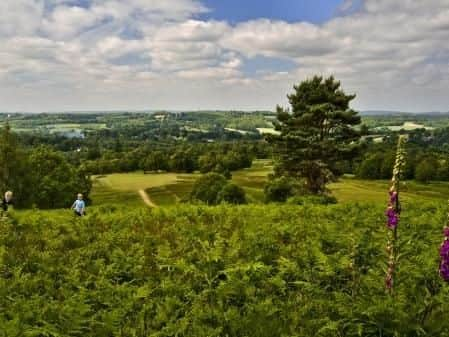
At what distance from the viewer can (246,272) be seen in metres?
10.1

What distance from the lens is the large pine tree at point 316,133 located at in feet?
131

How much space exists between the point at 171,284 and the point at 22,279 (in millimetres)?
3431

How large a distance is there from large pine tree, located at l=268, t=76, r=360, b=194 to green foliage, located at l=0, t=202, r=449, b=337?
77.5 feet

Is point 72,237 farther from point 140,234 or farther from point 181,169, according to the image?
point 181,169

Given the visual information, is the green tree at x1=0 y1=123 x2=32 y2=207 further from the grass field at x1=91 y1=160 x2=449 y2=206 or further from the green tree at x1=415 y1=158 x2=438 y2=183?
the green tree at x1=415 y1=158 x2=438 y2=183

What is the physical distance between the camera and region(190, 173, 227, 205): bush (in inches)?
2645

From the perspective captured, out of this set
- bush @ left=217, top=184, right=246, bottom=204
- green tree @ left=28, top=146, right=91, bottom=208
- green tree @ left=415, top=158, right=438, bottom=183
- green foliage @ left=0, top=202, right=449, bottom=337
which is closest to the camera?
green foliage @ left=0, top=202, right=449, bottom=337

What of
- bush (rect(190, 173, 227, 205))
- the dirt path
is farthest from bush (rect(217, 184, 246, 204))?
the dirt path

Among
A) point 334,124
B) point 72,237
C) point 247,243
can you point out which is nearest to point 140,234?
point 72,237

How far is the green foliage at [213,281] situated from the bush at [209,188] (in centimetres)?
5013

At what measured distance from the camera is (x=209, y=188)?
69625 millimetres

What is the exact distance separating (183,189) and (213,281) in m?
75.8

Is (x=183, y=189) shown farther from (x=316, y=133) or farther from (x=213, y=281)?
(x=213, y=281)


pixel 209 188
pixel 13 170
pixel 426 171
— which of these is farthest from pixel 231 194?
pixel 426 171
